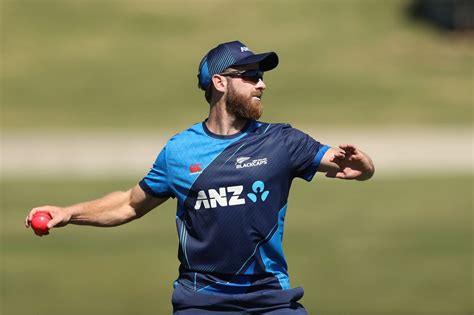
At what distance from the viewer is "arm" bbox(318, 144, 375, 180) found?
22.0 feet

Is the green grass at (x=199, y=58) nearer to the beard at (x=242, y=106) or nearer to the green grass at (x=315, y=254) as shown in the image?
the green grass at (x=315, y=254)

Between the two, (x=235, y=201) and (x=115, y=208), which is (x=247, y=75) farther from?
(x=115, y=208)

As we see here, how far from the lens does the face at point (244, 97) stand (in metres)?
6.77

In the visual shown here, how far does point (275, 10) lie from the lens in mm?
45938

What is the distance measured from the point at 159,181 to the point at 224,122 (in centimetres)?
57

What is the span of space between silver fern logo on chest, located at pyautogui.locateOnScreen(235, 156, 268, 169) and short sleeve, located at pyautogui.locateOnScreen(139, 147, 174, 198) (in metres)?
0.50

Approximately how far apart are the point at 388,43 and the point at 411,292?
28.2 metres

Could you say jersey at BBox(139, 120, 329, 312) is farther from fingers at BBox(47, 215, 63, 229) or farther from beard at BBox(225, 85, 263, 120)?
fingers at BBox(47, 215, 63, 229)

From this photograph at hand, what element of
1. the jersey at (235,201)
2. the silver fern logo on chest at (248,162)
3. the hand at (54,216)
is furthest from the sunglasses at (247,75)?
the hand at (54,216)

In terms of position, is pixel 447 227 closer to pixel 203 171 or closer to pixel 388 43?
pixel 203 171

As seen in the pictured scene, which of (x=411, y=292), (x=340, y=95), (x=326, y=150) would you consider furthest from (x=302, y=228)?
(x=340, y=95)

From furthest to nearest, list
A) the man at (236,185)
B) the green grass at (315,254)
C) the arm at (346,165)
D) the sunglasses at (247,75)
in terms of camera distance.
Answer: the green grass at (315,254) → the sunglasses at (247,75) → the arm at (346,165) → the man at (236,185)

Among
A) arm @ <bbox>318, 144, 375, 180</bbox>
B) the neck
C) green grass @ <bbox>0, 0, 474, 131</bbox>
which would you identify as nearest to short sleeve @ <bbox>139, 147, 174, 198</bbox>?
the neck

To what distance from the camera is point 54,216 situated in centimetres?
694
